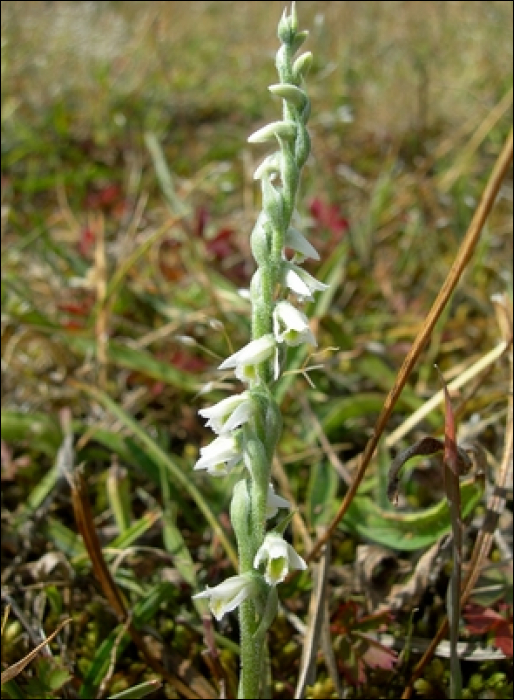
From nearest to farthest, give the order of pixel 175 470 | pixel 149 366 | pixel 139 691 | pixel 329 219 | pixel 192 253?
1. pixel 139 691
2. pixel 175 470
3. pixel 149 366
4. pixel 192 253
5. pixel 329 219

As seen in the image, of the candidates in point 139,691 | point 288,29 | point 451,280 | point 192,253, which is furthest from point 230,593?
point 192,253

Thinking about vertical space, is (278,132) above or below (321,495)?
above

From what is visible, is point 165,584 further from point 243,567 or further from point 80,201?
point 80,201

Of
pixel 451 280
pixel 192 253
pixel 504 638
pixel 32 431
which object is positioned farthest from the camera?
pixel 192 253

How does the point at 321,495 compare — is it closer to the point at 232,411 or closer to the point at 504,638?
the point at 504,638

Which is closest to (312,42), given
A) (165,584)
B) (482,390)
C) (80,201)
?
(80,201)

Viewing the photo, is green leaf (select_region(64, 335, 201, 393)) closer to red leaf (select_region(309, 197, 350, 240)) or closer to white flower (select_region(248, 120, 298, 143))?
red leaf (select_region(309, 197, 350, 240))

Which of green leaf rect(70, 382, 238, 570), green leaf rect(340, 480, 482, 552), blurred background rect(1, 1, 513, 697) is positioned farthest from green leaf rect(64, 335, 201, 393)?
green leaf rect(340, 480, 482, 552)
